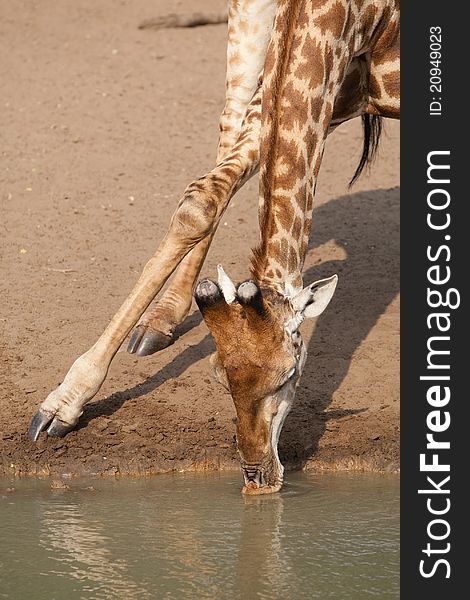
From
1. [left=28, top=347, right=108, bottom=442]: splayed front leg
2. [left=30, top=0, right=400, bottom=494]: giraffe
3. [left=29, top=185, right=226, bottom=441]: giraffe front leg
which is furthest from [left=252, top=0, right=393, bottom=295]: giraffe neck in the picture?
[left=28, top=347, right=108, bottom=442]: splayed front leg

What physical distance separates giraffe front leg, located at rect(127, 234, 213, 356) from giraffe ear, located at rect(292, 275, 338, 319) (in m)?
1.84

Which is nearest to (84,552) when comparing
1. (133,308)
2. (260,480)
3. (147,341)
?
(260,480)

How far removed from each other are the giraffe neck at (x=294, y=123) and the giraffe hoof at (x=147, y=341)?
1708 mm

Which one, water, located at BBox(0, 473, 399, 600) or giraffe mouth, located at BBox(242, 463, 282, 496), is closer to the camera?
water, located at BBox(0, 473, 399, 600)

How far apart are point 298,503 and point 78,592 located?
1328mm

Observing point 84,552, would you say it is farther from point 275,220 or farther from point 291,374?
point 275,220

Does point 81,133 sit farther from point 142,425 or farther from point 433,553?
point 433,553

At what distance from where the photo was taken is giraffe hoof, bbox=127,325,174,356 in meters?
7.27

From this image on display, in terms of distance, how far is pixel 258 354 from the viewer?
5328 millimetres

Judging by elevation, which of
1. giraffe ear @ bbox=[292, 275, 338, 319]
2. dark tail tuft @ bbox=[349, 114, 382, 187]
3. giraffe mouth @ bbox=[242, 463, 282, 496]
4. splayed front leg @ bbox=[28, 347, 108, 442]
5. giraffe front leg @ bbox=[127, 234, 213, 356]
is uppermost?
dark tail tuft @ bbox=[349, 114, 382, 187]

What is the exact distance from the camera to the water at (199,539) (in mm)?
4695

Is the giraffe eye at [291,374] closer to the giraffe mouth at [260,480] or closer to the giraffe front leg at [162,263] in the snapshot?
the giraffe mouth at [260,480]

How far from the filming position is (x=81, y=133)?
429 inches

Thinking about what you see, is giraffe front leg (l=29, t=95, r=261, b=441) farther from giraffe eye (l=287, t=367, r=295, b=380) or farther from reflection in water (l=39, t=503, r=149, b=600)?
giraffe eye (l=287, t=367, r=295, b=380)
